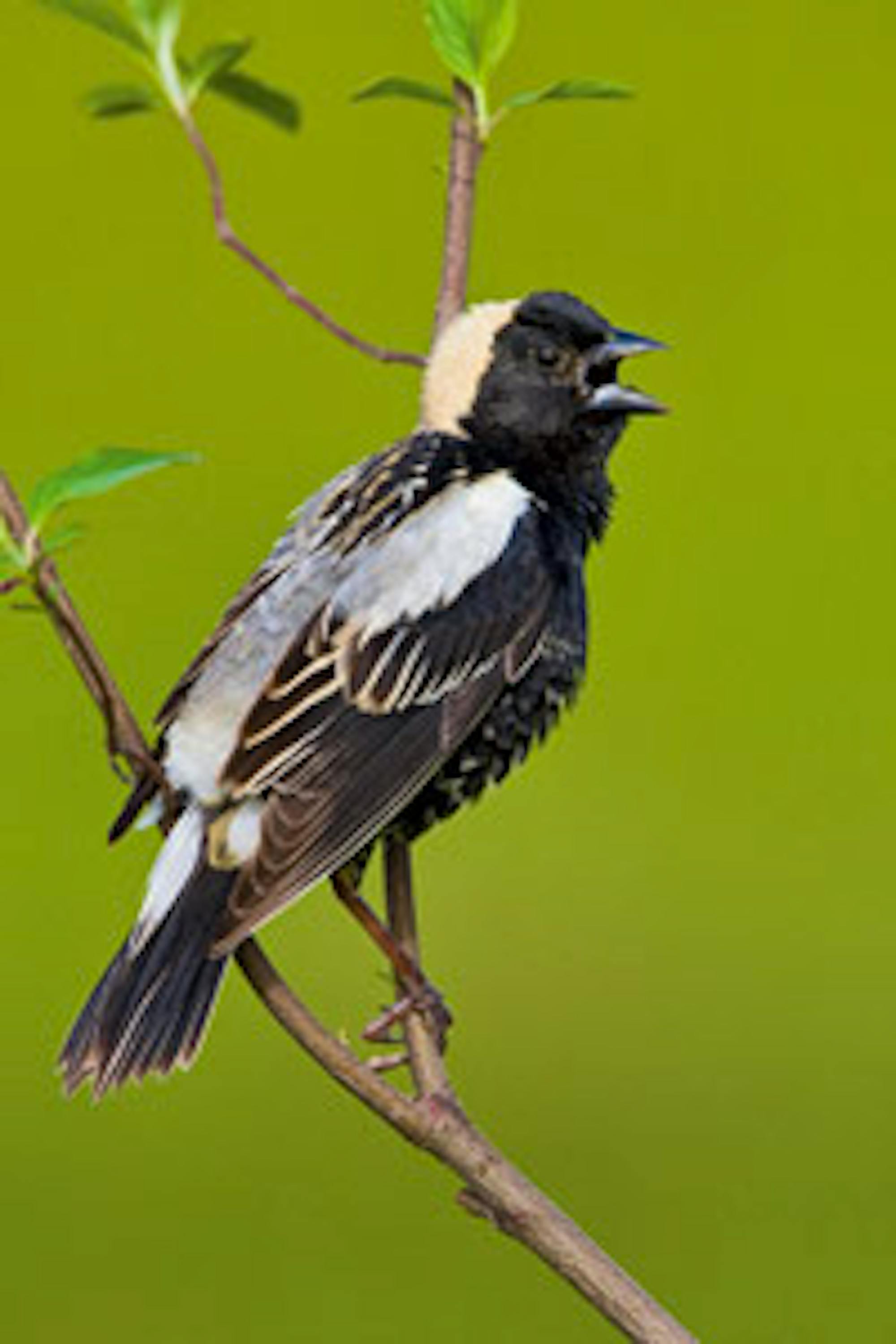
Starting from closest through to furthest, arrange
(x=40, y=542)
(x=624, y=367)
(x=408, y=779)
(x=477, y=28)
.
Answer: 1. (x=40, y=542)
2. (x=477, y=28)
3. (x=408, y=779)
4. (x=624, y=367)

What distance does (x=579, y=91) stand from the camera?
1262 mm

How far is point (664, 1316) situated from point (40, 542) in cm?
44

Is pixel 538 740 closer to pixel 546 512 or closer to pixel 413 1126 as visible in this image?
pixel 546 512

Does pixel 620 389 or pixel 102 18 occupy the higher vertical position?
pixel 102 18

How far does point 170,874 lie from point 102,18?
0.52m

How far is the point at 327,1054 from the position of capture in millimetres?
1074

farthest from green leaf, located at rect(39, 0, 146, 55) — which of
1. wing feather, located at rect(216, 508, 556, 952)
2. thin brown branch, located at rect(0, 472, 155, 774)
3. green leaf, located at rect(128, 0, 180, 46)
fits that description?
A: wing feather, located at rect(216, 508, 556, 952)

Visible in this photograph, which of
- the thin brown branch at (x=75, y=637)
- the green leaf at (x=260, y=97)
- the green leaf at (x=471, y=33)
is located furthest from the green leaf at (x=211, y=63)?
the thin brown branch at (x=75, y=637)

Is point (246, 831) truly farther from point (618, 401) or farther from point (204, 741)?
point (618, 401)

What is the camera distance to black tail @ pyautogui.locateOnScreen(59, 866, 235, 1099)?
1.37 m

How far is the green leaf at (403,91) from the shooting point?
4.14ft

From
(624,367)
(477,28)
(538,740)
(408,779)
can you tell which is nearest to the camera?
(477,28)

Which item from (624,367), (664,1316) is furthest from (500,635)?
(624,367)

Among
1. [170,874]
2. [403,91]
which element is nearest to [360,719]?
[170,874]
